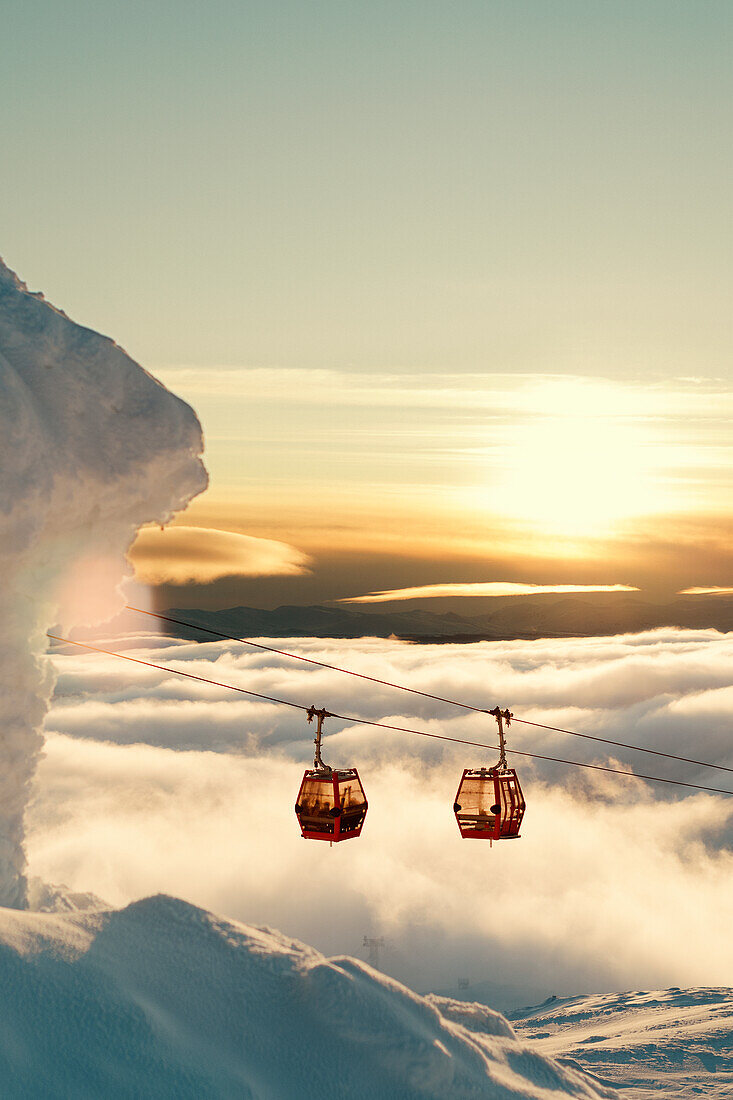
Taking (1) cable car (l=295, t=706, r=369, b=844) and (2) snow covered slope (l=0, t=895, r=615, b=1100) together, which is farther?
(1) cable car (l=295, t=706, r=369, b=844)

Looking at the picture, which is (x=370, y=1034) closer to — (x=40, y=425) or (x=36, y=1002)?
(x=36, y=1002)

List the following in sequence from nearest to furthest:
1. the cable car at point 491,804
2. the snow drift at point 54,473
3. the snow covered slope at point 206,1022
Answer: the snow covered slope at point 206,1022
the snow drift at point 54,473
the cable car at point 491,804

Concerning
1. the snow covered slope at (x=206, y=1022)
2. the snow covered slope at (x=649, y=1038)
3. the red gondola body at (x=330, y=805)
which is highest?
the red gondola body at (x=330, y=805)

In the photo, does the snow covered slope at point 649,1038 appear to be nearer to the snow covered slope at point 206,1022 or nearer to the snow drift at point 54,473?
the snow covered slope at point 206,1022

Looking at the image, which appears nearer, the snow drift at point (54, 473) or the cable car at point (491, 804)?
the snow drift at point (54, 473)

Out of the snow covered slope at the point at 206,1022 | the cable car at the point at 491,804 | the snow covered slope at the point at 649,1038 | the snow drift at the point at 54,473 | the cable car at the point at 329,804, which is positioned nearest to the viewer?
the snow covered slope at the point at 206,1022

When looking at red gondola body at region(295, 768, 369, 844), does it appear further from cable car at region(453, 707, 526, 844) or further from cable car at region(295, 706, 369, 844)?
cable car at region(453, 707, 526, 844)

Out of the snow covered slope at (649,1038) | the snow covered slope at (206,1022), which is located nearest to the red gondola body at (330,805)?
the snow covered slope at (649,1038)

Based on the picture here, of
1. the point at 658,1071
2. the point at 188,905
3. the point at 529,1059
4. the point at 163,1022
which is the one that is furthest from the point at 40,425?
the point at 658,1071

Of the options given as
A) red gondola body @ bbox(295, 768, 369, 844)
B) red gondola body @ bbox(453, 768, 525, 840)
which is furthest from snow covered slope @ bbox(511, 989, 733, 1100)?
red gondola body @ bbox(295, 768, 369, 844)
